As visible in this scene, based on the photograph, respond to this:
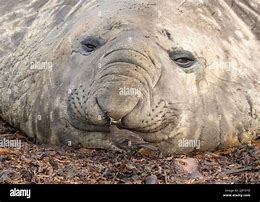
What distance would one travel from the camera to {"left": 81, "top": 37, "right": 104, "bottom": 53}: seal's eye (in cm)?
911

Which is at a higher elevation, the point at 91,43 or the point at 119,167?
the point at 91,43

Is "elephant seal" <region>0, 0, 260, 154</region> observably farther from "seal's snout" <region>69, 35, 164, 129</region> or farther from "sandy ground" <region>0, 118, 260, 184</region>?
"sandy ground" <region>0, 118, 260, 184</region>

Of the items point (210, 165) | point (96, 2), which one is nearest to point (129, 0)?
point (96, 2)

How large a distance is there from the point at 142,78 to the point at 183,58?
0.60 meters

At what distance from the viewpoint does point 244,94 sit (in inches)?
373

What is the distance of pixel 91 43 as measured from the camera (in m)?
9.14

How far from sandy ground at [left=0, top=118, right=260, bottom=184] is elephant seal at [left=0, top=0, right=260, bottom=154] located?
14cm

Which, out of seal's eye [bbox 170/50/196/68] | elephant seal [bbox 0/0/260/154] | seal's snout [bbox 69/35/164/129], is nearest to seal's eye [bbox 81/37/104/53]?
elephant seal [bbox 0/0/260/154]

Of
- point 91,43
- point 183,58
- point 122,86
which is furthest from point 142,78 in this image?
point 91,43

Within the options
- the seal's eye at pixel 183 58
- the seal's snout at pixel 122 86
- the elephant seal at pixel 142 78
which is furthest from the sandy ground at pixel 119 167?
the seal's eye at pixel 183 58

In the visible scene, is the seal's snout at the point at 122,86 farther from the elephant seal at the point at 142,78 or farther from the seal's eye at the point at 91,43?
the seal's eye at the point at 91,43

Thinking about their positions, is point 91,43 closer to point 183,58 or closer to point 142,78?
point 142,78

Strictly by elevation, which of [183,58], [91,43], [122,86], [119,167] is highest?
[91,43]
